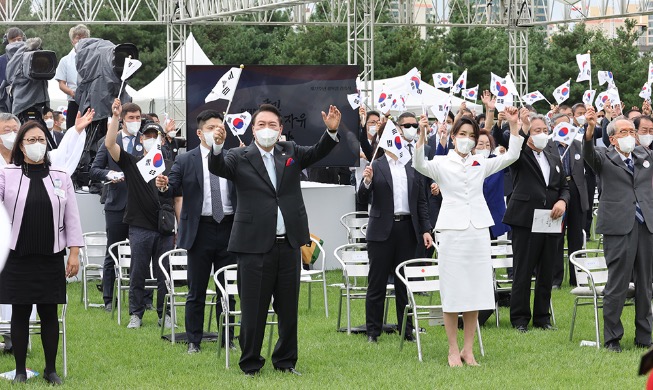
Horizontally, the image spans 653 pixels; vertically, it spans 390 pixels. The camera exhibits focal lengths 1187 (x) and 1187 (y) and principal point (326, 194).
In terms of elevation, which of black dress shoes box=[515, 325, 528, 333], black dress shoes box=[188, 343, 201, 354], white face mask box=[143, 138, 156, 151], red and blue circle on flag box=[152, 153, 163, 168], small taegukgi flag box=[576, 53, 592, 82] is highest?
small taegukgi flag box=[576, 53, 592, 82]

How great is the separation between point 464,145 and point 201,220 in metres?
2.33

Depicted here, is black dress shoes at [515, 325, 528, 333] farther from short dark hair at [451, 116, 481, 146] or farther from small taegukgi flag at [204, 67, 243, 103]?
small taegukgi flag at [204, 67, 243, 103]

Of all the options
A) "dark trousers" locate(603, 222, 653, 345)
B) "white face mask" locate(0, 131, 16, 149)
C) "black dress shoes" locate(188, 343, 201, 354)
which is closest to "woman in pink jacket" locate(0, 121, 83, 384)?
"white face mask" locate(0, 131, 16, 149)

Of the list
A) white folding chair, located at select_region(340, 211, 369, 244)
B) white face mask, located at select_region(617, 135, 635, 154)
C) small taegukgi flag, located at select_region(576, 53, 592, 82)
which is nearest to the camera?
white face mask, located at select_region(617, 135, 635, 154)

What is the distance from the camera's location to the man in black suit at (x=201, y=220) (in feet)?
33.1

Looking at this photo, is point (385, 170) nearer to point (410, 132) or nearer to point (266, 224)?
point (410, 132)

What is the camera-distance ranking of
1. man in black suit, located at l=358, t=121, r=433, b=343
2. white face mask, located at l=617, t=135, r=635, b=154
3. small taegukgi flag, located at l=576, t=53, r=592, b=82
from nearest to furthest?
white face mask, located at l=617, t=135, r=635, b=154 → man in black suit, located at l=358, t=121, r=433, b=343 → small taegukgi flag, located at l=576, t=53, r=592, b=82

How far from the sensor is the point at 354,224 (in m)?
→ 15.2

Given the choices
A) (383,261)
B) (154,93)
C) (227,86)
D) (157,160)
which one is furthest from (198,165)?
(154,93)

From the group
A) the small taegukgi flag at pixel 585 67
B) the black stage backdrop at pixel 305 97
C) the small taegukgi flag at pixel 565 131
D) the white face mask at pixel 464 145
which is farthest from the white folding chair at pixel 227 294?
the small taegukgi flag at pixel 585 67

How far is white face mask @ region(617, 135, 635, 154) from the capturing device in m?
9.90

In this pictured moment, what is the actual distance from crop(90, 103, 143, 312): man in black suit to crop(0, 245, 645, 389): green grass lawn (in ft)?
3.46

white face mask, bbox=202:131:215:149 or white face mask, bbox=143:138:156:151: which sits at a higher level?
white face mask, bbox=202:131:215:149

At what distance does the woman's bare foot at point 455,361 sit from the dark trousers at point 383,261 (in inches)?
52.2
